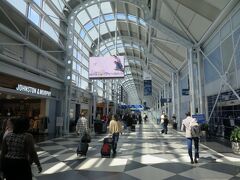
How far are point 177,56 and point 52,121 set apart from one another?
13282 millimetres

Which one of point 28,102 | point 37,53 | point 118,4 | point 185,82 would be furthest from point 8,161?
point 185,82

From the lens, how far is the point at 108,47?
31.4 m

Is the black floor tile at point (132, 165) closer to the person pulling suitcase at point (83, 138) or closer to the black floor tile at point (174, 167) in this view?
the black floor tile at point (174, 167)

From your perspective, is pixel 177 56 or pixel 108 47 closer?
pixel 177 56

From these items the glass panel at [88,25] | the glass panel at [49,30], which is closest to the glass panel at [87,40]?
the glass panel at [88,25]

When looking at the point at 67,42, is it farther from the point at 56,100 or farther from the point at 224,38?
the point at 224,38

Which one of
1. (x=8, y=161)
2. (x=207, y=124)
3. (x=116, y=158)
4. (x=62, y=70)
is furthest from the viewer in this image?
(x=62, y=70)

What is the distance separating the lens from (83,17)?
2222 centimetres

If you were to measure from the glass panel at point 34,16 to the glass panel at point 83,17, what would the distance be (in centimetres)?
774

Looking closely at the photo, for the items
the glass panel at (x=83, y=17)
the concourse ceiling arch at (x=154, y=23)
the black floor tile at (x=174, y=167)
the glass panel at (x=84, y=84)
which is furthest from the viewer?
the glass panel at (x=84, y=84)

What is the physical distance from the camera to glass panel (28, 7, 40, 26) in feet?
42.7

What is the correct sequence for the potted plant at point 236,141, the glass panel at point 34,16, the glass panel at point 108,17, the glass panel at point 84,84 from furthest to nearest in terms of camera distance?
1. the glass panel at point 84,84
2. the glass panel at point 108,17
3. the glass panel at point 34,16
4. the potted plant at point 236,141

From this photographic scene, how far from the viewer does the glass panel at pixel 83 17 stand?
21.4 metres

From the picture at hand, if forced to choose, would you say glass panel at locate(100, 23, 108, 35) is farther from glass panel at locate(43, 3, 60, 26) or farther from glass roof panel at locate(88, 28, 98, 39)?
glass panel at locate(43, 3, 60, 26)
